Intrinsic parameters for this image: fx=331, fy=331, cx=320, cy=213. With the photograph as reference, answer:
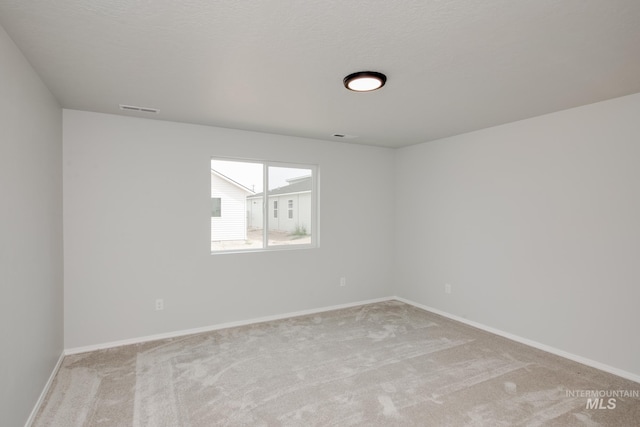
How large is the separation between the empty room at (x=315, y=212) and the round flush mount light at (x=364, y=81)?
0.02m

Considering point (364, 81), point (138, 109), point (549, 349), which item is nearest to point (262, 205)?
point (138, 109)

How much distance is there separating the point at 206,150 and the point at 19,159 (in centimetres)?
196

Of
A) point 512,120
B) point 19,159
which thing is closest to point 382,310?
point 512,120

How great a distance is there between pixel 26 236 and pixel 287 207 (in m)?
2.82

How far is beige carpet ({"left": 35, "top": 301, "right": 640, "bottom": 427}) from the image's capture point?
2.27 meters

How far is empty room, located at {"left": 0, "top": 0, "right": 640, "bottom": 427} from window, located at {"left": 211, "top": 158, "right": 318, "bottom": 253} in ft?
0.09

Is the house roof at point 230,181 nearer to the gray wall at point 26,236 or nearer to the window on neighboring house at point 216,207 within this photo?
the window on neighboring house at point 216,207

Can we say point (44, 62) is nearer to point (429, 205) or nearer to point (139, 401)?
point (139, 401)

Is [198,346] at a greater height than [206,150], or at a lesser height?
lesser

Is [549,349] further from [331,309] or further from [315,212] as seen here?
[315,212]

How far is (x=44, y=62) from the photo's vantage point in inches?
87.0

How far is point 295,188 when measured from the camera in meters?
4.62

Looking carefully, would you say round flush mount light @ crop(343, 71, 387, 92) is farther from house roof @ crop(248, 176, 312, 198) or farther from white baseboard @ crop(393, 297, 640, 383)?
white baseboard @ crop(393, 297, 640, 383)

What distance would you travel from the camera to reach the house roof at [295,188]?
4453 mm
